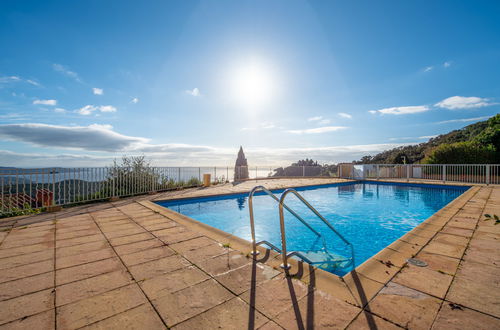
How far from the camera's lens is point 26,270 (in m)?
2.33

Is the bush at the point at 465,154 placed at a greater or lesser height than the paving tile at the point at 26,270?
greater

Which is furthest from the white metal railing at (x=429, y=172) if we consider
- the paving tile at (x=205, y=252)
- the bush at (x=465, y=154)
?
the paving tile at (x=205, y=252)

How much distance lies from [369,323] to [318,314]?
1.11ft

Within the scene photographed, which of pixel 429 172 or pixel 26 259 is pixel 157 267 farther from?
pixel 429 172

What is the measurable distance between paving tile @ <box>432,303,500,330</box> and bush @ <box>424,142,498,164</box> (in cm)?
1813

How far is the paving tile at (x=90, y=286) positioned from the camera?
5.98ft

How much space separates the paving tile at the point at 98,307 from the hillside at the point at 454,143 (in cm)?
2036

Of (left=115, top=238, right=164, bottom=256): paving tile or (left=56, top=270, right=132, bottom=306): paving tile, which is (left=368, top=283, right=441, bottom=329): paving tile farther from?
(left=115, top=238, right=164, bottom=256): paving tile

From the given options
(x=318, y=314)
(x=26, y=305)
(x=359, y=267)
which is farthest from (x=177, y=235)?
(x=359, y=267)

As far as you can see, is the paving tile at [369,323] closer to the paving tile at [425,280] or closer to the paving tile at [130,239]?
the paving tile at [425,280]

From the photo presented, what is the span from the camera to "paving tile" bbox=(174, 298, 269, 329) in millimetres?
1458

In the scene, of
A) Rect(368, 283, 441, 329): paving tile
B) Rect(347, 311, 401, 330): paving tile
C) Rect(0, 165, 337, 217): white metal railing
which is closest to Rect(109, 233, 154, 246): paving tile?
Rect(347, 311, 401, 330): paving tile

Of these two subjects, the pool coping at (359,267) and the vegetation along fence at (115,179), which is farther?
the vegetation along fence at (115,179)

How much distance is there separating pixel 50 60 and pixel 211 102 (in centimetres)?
657
